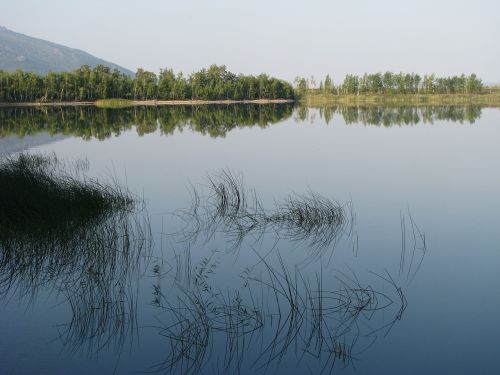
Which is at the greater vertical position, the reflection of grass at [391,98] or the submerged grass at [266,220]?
the reflection of grass at [391,98]

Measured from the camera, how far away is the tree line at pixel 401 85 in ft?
331

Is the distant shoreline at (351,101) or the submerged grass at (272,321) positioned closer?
the submerged grass at (272,321)

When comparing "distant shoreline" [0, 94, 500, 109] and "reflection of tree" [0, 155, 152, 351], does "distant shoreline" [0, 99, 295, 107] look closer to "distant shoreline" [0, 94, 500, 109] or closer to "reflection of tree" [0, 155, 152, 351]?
"distant shoreline" [0, 94, 500, 109]

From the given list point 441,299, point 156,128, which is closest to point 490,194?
point 441,299

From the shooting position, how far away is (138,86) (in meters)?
85.1

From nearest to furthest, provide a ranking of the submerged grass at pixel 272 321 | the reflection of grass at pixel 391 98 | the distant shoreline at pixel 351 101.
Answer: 1. the submerged grass at pixel 272 321
2. the distant shoreline at pixel 351 101
3. the reflection of grass at pixel 391 98

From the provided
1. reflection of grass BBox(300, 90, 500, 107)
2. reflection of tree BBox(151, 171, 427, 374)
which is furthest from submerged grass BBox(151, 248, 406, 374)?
reflection of grass BBox(300, 90, 500, 107)

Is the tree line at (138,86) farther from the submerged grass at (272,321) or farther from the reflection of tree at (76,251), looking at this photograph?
the submerged grass at (272,321)

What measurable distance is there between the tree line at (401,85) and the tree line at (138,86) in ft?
40.6

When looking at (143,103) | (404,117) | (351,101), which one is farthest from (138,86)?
(404,117)

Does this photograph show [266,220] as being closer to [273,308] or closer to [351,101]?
[273,308]

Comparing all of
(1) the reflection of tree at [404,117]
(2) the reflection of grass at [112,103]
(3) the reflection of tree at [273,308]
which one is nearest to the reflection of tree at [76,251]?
(3) the reflection of tree at [273,308]

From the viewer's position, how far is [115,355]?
16.3 feet

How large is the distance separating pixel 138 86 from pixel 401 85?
165 ft
